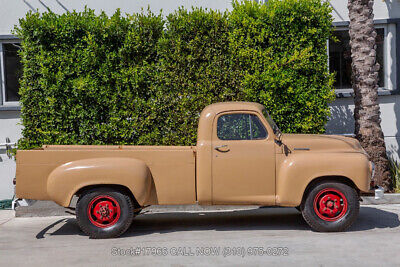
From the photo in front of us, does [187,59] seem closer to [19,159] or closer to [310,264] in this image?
[19,159]

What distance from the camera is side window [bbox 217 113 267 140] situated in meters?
6.92

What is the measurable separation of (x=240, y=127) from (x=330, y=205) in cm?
168

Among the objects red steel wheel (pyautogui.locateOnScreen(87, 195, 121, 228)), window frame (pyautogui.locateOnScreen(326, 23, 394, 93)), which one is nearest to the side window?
red steel wheel (pyautogui.locateOnScreen(87, 195, 121, 228))

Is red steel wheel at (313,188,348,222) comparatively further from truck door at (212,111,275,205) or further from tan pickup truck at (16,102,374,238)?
truck door at (212,111,275,205)

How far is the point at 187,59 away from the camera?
9.08m

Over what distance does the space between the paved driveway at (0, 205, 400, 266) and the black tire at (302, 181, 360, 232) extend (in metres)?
0.13

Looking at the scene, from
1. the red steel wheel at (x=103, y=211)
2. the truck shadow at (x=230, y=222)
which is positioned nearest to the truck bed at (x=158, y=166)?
the red steel wheel at (x=103, y=211)

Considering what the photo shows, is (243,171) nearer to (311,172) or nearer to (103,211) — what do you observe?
(311,172)

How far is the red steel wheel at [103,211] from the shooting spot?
6809 mm

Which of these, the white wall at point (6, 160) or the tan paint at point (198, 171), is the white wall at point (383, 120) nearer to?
the tan paint at point (198, 171)

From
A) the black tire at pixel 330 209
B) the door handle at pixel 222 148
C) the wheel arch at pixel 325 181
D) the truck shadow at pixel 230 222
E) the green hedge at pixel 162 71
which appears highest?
the green hedge at pixel 162 71

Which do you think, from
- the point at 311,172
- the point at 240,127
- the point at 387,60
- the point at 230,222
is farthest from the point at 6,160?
the point at 387,60

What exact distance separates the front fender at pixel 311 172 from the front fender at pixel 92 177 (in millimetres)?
1946

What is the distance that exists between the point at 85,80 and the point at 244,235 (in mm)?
4204
